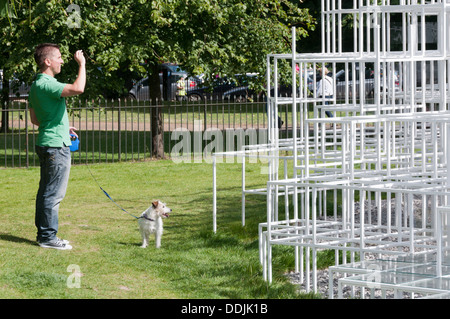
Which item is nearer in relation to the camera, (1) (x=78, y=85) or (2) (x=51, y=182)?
(1) (x=78, y=85)

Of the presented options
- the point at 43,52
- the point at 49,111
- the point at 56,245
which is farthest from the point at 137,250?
the point at 43,52

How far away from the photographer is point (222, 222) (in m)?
10.1

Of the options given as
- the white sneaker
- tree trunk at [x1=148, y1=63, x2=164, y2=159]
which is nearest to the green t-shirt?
the white sneaker

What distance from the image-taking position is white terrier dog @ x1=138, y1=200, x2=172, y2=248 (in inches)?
327

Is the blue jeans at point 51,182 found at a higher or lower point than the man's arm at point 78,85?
lower

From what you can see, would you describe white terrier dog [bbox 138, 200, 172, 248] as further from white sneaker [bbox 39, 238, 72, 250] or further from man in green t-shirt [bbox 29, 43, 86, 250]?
man in green t-shirt [bbox 29, 43, 86, 250]

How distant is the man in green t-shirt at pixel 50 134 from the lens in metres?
7.81

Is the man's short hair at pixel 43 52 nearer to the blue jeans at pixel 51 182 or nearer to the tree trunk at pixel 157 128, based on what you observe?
the blue jeans at pixel 51 182

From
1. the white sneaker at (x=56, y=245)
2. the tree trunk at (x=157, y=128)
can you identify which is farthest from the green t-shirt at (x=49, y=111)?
the tree trunk at (x=157, y=128)

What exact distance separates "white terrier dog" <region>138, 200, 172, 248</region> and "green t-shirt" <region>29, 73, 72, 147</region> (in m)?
1.15

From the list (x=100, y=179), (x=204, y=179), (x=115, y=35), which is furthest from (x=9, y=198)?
(x=115, y=35)

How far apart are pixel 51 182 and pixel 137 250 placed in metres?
1.13

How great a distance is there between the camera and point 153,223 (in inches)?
327

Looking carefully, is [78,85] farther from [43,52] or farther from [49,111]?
[43,52]
